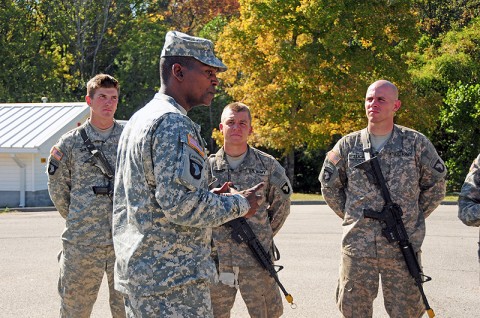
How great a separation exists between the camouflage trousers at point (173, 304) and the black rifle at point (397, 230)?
7.23ft

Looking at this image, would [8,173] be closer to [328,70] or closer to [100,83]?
[328,70]

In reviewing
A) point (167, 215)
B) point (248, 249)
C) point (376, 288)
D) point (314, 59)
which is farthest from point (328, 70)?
point (167, 215)

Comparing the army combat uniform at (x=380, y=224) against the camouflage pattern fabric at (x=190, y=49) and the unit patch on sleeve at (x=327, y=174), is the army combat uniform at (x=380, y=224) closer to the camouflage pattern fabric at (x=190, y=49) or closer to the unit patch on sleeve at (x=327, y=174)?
the unit patch on sleeve at (x=327, y=174)

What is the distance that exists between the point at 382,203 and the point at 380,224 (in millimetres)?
156

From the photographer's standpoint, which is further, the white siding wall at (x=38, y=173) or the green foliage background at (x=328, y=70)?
the green foliage background at (x=328, y=70)

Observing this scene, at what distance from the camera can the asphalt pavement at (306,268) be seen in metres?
8.14

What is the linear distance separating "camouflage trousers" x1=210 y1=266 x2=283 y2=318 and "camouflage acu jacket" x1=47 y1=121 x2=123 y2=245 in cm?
92

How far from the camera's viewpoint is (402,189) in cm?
573

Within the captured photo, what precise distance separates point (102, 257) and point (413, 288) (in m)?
2.30

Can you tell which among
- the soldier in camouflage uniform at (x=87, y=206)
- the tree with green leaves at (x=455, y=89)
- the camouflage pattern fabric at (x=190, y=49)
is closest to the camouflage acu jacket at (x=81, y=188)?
the soldier in camouflage uniform at (x=87, y=206)

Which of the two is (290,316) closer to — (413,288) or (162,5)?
(413,288)

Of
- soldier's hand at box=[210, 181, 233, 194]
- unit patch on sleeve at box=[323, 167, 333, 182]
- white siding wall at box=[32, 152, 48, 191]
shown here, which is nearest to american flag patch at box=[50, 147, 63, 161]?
unit patch on sleeve at box=[323, 167, 333, 182]

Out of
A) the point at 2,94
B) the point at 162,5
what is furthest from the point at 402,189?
the point at 162,5

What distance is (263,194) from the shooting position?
6.02 meters
